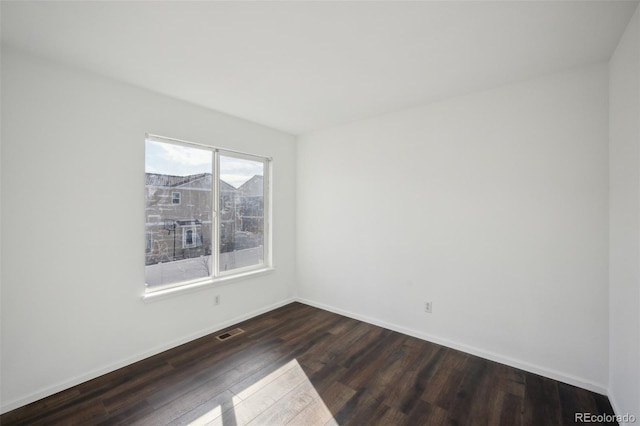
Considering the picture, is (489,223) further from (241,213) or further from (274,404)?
(241,213)

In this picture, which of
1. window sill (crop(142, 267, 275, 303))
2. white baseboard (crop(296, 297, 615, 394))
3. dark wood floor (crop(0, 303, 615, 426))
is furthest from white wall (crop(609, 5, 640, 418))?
window sill (crop(142, 267, 275, 303))

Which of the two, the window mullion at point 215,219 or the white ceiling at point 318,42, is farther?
the window mullion at point 215,219

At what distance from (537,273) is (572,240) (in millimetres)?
387

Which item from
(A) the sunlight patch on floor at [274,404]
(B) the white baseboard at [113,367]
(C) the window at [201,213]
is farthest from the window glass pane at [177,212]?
(A) the sunlight patch on floor at [274,404]

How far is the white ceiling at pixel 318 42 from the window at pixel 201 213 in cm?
76

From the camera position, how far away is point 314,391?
7.16 feet

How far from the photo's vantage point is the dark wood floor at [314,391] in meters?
1.91

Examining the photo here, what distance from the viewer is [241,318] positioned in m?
3.53

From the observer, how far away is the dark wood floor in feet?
6.26

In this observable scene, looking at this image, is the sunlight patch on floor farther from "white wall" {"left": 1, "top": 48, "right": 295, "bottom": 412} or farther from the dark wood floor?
"white wall" {"left": 1, "top": 48, "right": 295, "bottom": 412}

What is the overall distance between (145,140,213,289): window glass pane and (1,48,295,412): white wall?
157 millimetres

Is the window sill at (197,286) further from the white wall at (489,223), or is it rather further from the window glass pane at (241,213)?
the white wall at (489,223)
